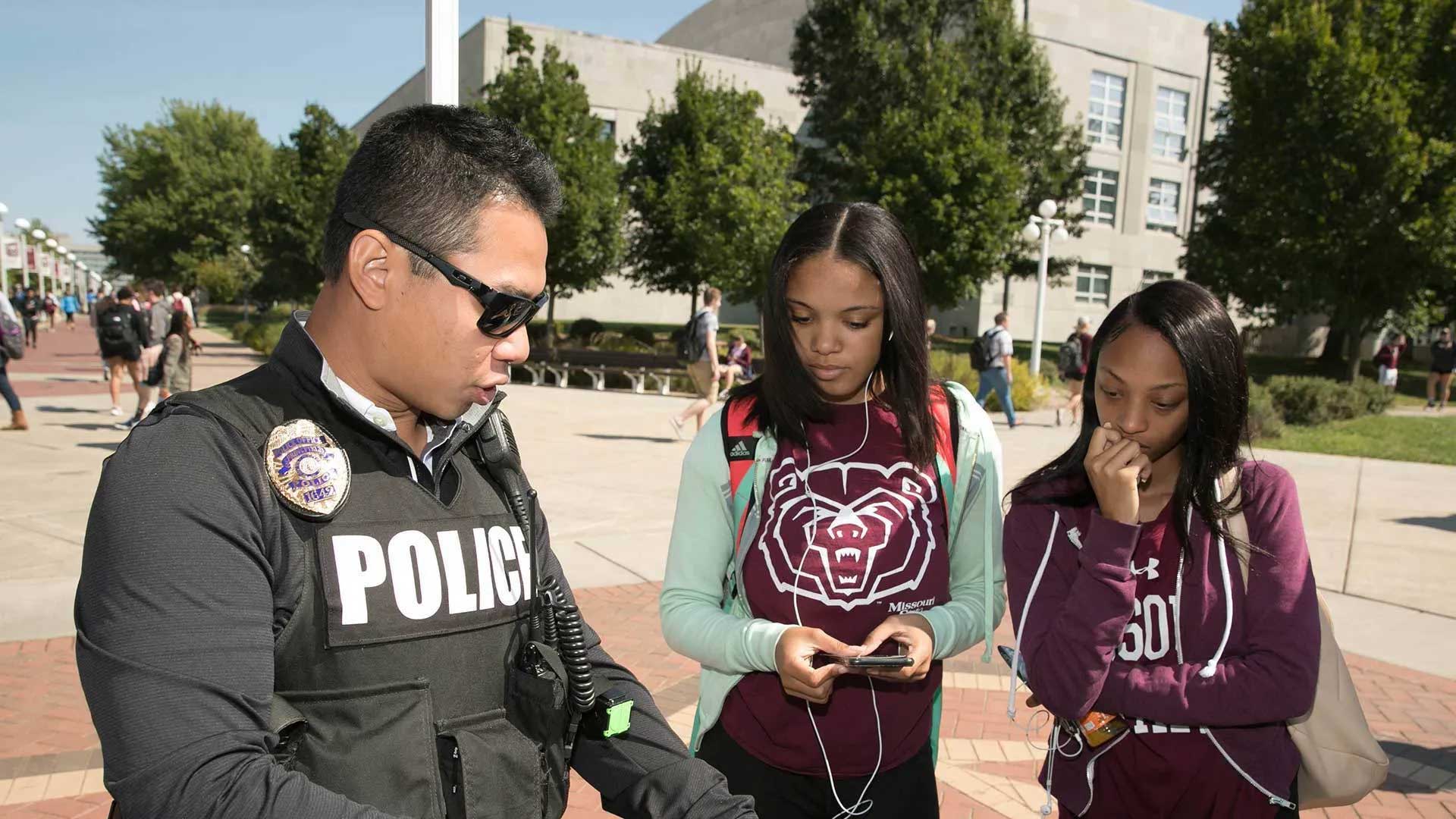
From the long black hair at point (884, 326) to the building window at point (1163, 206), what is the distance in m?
43.8

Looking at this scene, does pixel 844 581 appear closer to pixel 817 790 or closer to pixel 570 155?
pixel 817 790

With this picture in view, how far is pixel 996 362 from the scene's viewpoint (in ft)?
47.5

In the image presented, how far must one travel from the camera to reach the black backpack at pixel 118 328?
11859 millimetres

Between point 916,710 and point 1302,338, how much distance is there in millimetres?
49168

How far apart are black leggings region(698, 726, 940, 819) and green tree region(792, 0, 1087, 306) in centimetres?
2661

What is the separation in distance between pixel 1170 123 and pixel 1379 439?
3040 centimetres

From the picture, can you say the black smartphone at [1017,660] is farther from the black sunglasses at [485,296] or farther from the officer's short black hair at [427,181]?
the officer's short black hair at [427,181]

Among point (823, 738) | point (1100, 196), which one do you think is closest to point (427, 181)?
point (823, 738)

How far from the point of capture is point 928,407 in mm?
2213

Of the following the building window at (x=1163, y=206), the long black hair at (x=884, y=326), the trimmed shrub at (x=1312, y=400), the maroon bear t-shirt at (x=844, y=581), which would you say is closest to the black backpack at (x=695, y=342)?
the long black hair at (x=884, y=326)

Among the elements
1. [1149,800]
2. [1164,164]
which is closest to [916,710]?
[1149,800]

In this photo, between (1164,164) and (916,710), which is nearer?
(916,710)

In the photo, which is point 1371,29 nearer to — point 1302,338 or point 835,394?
point 1302,338

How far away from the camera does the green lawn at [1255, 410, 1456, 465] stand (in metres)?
13.5
